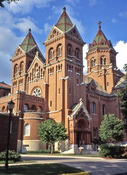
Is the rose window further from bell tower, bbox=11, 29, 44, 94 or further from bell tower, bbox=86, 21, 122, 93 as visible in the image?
bell tower, bbox=86, 21, 122, 93

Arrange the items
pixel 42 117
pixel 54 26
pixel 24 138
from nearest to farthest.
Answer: pixel 24 138 → pixel 42 117 → pixel 54 26

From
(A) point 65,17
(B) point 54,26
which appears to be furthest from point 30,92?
(A) point 65,17

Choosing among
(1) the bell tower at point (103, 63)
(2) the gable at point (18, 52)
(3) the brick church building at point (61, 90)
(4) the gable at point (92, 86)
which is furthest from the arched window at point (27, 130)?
(1) the bell tower at point (103, 63)

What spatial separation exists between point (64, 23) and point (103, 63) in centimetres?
2137

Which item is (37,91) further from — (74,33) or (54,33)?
(74,33)

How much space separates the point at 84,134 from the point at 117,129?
7.90 meters

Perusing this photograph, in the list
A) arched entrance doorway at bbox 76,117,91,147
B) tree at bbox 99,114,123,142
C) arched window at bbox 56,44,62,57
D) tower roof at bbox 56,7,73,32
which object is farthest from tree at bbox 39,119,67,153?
tower roof at bbox 56,7,73,32

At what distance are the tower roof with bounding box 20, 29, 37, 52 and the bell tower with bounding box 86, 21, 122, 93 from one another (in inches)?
768

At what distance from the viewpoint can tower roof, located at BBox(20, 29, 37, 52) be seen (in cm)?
5797

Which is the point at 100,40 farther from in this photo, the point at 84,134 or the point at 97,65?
the point at 84,134

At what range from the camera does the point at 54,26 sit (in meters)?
51.4

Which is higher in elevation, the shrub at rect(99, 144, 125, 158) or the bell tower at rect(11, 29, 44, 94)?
the bell tower at rect(11, 29, 44, 94)

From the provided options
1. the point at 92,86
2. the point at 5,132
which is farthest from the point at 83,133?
the point at 5,132

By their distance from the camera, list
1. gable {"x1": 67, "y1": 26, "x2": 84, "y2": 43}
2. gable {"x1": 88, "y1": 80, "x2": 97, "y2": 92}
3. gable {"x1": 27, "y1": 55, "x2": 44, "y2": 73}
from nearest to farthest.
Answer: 1. gable {"x1": 67, "y1": 26, "x2": 84, "y2": 43}
2. gable {"x1": 27, "y1": 55, "x2": 44, "y2": 73}
3. gable {"x1": 88, "y1": 80, "x2": 97, "y2": 92}
